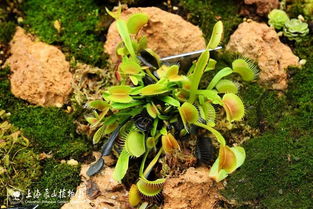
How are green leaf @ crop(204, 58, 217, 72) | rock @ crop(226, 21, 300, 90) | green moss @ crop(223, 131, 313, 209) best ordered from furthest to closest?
rock @ crop(226, 21, 300, 90) → green leaf @ crop(204, 58, 217, 72) → green moss @ crop(223, 131, 313, 209)

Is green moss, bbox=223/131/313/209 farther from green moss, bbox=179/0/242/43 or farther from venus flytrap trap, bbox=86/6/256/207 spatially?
green moss, bbox=179/0/242/43

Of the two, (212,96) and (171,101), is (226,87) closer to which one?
(212,96)

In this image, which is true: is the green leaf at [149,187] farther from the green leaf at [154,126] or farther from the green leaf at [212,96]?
the green leaf at [212,96]

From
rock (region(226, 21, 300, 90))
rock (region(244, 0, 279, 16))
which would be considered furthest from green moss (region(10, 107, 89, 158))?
rock (region(244, 0, 279, 16))

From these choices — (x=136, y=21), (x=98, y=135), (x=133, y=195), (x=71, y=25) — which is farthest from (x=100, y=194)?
(x=71, y=25)

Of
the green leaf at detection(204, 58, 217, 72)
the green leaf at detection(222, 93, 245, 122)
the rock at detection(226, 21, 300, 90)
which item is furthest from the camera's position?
the rock at detection(226, 21, 300, 90)

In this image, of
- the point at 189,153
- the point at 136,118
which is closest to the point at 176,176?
the point at 189,153

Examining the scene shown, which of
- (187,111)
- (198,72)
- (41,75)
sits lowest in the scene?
(41,75)
